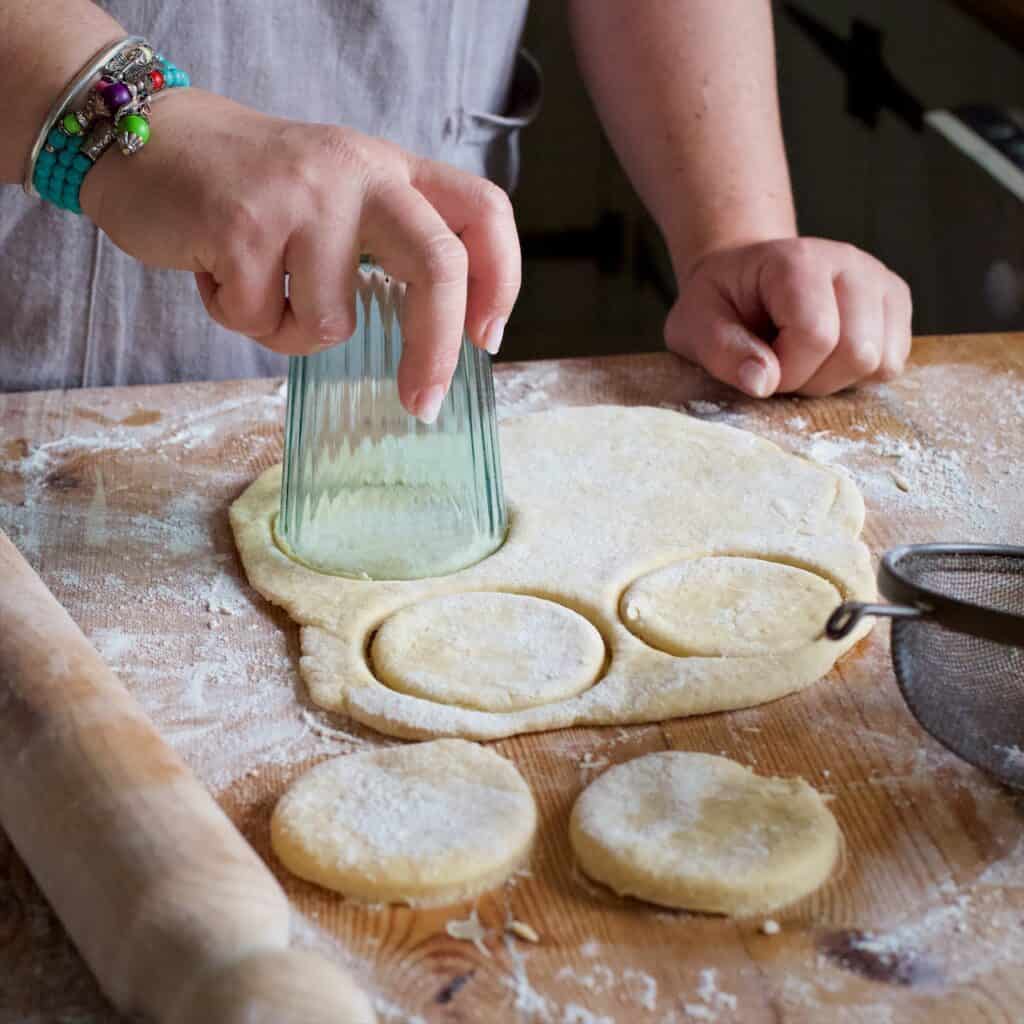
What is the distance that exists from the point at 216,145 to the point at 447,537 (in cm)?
36

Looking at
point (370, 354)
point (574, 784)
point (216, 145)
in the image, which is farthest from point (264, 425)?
point (574, 784)

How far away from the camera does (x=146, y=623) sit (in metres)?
1.01

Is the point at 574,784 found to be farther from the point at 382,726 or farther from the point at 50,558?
the point at 50,558

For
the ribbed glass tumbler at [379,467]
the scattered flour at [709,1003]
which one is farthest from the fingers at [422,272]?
the scattered flour at [709,1003]

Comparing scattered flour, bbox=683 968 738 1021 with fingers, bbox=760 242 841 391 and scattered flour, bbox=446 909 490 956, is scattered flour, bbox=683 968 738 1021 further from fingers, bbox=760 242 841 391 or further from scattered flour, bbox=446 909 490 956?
fingers, bbox=760 242 841 391

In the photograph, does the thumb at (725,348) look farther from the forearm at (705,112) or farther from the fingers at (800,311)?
the forearm at (705,112)

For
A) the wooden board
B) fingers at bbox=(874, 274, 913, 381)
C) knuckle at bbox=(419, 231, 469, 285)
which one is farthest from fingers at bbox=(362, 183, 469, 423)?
fingers at bbox=(874, 274, 913, 381)

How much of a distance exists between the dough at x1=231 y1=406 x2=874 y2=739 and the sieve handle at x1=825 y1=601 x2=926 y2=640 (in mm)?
133

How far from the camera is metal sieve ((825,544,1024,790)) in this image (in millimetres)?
778

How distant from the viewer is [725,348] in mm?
1400

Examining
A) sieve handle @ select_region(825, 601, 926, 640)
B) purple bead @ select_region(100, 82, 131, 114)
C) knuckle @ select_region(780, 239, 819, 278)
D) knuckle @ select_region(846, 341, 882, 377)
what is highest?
purple bead @ select_region(100, 82, 131, 114)

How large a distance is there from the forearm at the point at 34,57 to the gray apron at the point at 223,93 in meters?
0.31

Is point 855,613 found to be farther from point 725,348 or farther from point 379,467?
point 725,348

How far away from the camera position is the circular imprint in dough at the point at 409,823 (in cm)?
73
